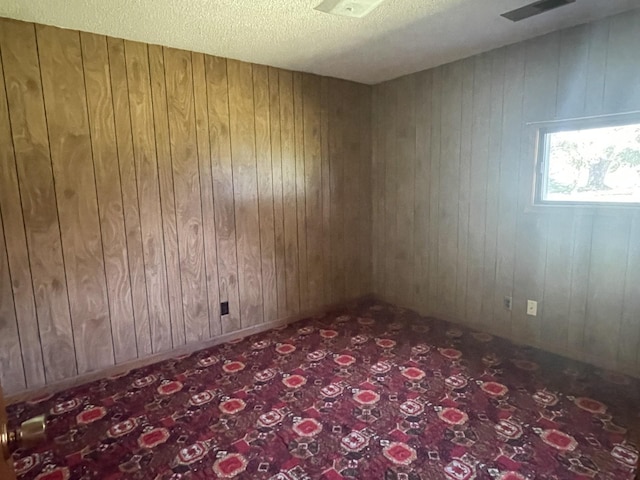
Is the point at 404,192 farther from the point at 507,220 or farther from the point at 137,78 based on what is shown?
the point at 137,78

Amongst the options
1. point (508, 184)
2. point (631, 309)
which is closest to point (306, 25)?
point (508, 184)

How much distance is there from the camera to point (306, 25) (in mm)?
2416

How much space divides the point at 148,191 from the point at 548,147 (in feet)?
9.45

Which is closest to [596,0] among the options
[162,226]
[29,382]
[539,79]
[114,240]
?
[539,79]

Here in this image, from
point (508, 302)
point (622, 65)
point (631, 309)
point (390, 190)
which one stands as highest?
point (622, 65)

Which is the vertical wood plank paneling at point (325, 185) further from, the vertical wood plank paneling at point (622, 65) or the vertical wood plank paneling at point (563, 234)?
the vertical wood plank paneling at point (622, 65)

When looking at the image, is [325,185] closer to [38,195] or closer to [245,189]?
[245,189]

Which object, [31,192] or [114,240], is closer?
[31,192]

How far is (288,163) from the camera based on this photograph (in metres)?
3.48

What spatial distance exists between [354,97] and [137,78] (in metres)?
2.02

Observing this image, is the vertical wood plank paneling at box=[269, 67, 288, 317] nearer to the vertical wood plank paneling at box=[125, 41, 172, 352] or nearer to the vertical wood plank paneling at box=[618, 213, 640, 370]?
the vertical wood plank paneling at box=[125, 41, 172, 352]

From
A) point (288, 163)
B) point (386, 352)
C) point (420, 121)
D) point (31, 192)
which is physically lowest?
point (386, 352)

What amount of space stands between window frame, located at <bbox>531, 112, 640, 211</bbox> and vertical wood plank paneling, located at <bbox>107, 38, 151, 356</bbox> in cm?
287

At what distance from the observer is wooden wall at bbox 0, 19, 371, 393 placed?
2.33 m
